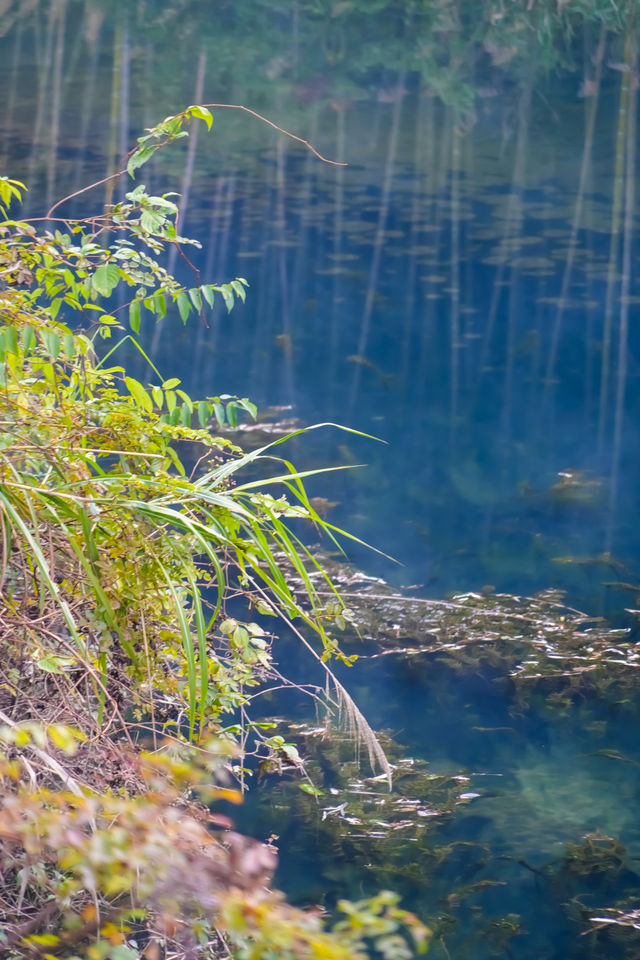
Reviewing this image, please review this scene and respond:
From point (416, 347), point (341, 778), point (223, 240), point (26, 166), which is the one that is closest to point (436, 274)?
point (416, 347)

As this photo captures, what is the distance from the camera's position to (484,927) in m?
2.04

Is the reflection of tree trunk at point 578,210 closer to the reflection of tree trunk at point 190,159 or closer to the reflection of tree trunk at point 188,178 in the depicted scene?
the reflection of tree trunk at point 188,178

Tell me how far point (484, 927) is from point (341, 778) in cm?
49

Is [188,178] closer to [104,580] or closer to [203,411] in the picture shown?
[203,411]

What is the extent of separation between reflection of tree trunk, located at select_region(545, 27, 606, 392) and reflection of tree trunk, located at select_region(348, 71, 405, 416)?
1.08 metres

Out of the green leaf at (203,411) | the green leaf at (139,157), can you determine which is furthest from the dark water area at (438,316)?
the green leaf at (139,157)

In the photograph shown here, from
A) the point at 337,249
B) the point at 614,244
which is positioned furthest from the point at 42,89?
the point at 614,244

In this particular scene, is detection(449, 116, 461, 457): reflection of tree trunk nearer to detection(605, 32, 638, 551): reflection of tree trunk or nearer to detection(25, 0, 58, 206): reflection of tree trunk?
detection(605, 32, 638, 551): reflection of tree trunk

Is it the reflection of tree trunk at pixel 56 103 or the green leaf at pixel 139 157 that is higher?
the reflection of tree trunk at pixel 56 103

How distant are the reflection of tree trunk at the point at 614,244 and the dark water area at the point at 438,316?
23mm

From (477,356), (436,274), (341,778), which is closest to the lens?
(341,778)

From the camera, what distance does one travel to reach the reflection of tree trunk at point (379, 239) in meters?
5.47

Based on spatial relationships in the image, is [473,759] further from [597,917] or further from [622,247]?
[622,247]

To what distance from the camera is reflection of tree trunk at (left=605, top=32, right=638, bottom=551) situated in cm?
434
